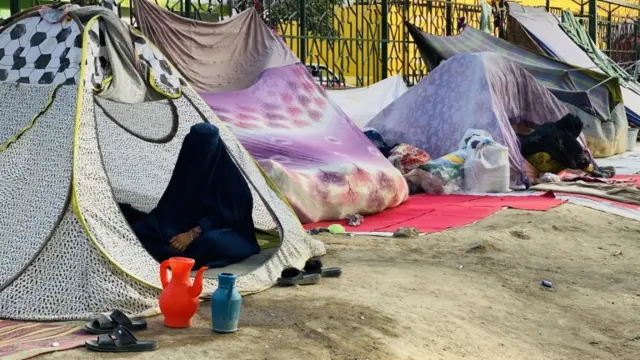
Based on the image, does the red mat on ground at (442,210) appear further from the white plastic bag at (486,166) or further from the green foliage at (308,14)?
the green foliage at (308,14)

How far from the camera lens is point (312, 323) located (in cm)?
373

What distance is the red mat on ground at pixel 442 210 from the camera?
6.42 meters

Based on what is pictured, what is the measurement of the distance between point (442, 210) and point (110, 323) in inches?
161

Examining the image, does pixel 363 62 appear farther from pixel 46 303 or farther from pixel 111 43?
pixel 46 303

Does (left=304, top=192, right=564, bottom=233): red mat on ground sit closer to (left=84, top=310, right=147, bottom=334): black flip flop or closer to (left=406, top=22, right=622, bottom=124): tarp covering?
(left=84, top=310, right=147, bottom=334): black flip flop

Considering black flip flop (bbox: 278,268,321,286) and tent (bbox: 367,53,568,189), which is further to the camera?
tent (bbox: 367,53,568,189)

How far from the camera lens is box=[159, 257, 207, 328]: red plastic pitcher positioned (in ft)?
11.5

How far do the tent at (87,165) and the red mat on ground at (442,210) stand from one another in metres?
1.04

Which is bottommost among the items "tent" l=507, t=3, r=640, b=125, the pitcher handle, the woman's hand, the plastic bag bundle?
→ the plastic bag bundle

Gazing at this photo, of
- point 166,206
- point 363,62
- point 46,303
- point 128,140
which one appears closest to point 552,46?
point 363,62

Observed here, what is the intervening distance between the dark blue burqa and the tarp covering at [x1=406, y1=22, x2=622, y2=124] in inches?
267

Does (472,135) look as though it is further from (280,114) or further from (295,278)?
(295,278)

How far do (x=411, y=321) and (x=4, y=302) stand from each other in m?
1.64

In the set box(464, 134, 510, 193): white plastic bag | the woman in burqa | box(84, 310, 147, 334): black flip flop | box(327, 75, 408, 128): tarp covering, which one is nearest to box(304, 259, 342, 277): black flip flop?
box(84, 310, 147, 334): black flip flop
